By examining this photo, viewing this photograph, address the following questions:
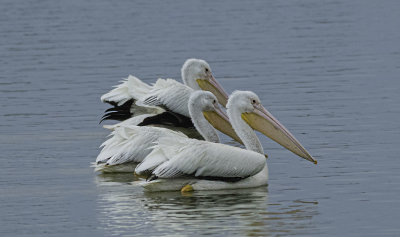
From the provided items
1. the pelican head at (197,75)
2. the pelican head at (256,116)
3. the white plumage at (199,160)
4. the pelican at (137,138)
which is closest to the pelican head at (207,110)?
the pelican at (137,138)

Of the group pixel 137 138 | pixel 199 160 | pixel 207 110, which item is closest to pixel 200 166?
pixel 199 160

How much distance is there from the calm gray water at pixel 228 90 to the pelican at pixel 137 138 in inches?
6.8

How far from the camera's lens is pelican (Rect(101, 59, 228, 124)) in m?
11.7

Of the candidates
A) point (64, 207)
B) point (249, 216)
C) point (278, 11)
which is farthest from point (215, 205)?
point (278, 11)

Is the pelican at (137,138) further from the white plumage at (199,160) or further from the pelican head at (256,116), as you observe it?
the pelican head at (256,116)

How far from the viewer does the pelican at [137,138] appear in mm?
9984

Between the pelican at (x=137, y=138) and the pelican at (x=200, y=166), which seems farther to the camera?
the pelican at (x=137, y=138)

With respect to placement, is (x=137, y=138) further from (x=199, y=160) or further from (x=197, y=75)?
(x=197, y=75)

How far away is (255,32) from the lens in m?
24.7

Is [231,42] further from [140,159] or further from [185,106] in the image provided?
[140,159]

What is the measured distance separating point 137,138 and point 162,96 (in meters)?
1.70

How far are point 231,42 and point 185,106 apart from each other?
1101cm

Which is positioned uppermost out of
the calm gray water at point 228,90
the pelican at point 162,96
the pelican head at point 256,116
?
the pelican head at point 256,116

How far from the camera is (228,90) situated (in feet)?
52.4
